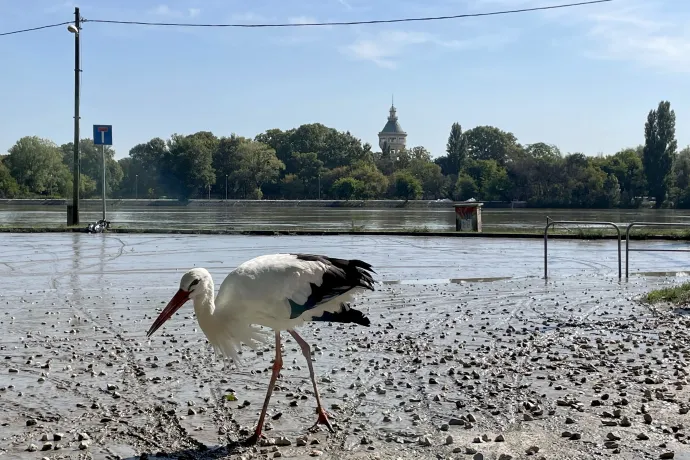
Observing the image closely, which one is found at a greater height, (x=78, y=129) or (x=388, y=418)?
(x=78, y=129)

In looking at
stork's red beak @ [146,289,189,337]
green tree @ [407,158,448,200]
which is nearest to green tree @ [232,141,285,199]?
green tree @ [407,158,448,200]

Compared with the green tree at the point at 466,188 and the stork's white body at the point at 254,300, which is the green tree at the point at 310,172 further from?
the stork's white body at the point at 254,300

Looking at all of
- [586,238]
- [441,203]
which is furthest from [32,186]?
[586,238]

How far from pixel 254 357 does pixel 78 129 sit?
102 ft

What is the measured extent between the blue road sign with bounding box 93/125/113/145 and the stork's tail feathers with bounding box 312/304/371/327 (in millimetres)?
30666

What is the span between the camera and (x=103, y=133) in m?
36.5

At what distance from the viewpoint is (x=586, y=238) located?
31734mm

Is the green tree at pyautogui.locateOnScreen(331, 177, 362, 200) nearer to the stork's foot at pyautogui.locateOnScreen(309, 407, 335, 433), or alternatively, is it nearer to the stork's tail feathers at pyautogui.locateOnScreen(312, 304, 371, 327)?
the stork's tail feathers at pyautogui.locateOnScreen(312, 304, 371, 327)

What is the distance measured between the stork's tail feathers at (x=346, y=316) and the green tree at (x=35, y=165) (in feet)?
529

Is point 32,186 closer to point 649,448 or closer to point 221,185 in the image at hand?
point 221,185

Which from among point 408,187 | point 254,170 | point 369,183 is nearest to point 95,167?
point 254,170

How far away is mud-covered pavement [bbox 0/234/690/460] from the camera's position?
6.62 metres

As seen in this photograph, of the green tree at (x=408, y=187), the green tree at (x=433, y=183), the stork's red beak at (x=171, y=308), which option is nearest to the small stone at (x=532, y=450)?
the stork's red beak at (x=171, y=308)

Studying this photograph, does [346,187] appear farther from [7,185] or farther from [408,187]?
[7,185]
